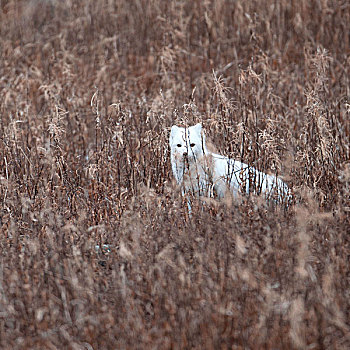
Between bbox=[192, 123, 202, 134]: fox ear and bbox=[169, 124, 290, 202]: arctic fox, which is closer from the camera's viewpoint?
bbox=[169, 124, 290, 202]: arctic fox

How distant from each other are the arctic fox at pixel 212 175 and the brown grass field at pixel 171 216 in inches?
4.5

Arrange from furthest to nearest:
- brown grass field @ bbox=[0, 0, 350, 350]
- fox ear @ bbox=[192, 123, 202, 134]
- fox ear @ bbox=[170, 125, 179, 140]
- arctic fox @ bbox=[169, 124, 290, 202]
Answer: fox ear @ bbox=[170, 125, 179, 140], fox ear @ bbox=[192, 123, 202, 134], arctic fox @ bbox=[169, 124, 290, 202], brown grass field @ bbox=[0, 0, 350, 350]

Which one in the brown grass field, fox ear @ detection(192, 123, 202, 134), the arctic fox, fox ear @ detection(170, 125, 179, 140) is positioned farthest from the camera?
fox ear @ detection(170, 125, 179, 140)

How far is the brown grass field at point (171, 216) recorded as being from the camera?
8.52ft

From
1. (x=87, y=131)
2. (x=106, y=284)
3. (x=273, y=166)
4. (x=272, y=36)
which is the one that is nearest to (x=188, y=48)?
(x=272, y=36)

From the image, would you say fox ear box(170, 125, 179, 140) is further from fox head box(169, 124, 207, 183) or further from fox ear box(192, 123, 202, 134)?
fox ear box(192, 123, 202, 134)

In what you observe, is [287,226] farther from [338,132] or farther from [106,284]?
[338,132]

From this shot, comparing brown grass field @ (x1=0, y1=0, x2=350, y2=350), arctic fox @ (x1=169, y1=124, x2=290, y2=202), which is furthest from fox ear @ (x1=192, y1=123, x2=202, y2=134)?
brown grass field @ (x1=0, y1=0, x2=350, y2=350)

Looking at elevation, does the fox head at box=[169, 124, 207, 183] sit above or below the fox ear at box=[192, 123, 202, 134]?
below

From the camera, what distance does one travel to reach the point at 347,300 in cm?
269

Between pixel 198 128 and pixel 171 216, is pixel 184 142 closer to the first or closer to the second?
pixel 198 128

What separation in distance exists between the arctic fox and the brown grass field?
114mm

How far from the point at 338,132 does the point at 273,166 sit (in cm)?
117

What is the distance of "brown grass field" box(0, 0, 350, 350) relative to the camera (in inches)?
102
